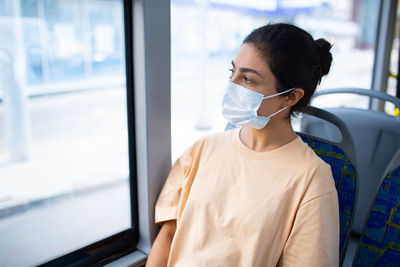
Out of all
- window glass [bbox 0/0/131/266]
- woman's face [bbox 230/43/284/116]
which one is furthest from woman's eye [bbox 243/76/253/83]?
window glass [bbox 0/0/131/266]

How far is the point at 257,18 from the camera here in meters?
2.60

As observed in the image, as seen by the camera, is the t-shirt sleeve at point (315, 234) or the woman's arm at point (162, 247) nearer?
the t-shirt sleeve at point (315, 234)

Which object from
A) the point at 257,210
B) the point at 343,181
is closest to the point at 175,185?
the point at 257,210

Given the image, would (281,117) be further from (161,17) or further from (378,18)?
(378,18)

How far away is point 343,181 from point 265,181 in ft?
1.05

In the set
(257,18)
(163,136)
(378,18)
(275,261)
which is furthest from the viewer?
(378,18)

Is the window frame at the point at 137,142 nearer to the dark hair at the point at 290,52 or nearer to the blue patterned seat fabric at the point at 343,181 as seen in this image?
the dark hair at the point at 290,52

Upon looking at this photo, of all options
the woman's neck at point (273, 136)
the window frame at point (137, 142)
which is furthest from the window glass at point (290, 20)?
the woman's neck at point (273, 136)

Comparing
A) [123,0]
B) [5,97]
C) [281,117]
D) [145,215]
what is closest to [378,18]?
[281,117]

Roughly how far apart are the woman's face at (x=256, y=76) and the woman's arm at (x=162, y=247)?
586 millimetres

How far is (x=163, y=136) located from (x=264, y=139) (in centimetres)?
44

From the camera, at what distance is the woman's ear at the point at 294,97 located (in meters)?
1.10

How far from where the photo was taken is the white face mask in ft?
3.61

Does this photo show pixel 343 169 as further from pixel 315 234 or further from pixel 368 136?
pixel 368 136
